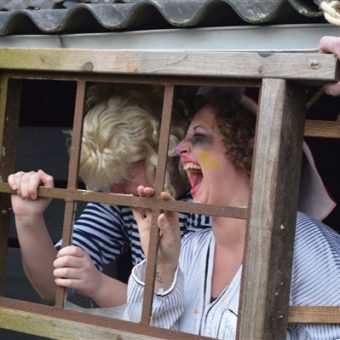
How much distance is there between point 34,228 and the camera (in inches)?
86.5

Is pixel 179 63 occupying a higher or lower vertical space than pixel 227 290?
higher

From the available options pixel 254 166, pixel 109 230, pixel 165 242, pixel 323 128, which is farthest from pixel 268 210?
pixel 109 230

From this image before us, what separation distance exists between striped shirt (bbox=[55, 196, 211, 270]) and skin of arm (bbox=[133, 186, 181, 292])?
17.3 inches

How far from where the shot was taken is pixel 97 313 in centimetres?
207

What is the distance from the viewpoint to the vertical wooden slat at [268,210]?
66.7 inches

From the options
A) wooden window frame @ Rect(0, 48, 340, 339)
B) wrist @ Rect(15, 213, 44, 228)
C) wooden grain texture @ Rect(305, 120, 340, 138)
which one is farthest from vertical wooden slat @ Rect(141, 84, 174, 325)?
wrist @ Rect(15, 213, 44, 228)

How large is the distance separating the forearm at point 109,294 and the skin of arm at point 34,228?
191 millimetres

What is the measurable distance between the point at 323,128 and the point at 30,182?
73 centimetres

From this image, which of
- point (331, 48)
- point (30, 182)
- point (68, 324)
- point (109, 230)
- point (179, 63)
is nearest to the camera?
point (331, 48)

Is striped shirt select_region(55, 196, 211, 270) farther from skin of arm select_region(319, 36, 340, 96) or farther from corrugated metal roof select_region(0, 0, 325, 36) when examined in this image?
skin of arm select_region(319, 36, 340, 96)

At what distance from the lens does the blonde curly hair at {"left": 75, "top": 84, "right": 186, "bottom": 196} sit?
88.7 inches

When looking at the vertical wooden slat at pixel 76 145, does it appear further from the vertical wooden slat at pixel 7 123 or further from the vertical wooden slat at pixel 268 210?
the vertical wooden slat at pixel 268 210

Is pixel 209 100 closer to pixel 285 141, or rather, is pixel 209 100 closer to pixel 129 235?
pixel 285 141

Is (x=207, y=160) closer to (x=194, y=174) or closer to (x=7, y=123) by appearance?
(x=194, y=174)
